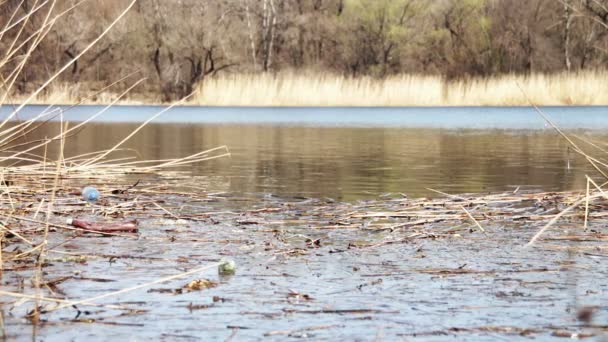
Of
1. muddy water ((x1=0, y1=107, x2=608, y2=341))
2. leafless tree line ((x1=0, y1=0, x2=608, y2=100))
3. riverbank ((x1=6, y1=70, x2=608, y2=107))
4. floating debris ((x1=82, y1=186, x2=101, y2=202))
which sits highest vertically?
leafless tree line ((x1=0, y1=0, x2=608, y2=100))

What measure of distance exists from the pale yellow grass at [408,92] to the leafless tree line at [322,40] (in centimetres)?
826

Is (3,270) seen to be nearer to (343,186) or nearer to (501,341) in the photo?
(501,341)

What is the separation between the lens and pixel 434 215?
525cm

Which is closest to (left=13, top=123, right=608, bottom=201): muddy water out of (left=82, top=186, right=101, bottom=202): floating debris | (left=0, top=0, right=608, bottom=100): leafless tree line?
(left=82, top=186, right=101, bottom=202): floating debris

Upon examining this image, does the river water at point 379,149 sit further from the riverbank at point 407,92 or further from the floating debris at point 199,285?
the riverbank at point 407,92

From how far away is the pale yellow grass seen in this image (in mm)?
25422

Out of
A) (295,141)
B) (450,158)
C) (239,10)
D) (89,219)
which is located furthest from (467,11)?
(89,219)

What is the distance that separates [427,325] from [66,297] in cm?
123

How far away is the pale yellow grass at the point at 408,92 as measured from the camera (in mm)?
25422

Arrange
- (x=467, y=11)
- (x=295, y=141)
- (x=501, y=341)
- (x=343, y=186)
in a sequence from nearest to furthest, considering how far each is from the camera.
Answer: (x=501, y=341), (x=343, y=186), (x=295, y=141), (x=467, y=11)

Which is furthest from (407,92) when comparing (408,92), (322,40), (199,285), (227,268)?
(199,285)

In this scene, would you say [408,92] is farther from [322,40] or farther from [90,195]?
[90,195]

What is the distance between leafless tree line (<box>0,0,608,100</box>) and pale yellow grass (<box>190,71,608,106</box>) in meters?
8.26

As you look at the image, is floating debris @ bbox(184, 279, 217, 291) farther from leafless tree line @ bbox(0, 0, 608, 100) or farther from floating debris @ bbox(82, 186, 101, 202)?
leafless tree line @ bbox(0, 0, 608, 100)
